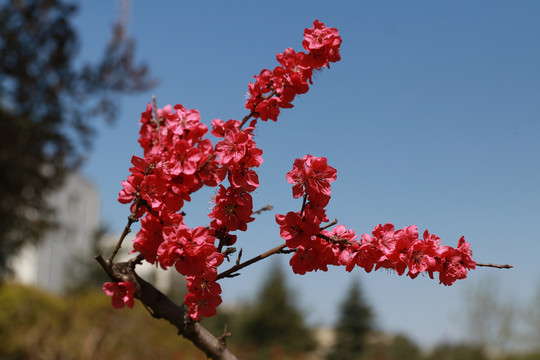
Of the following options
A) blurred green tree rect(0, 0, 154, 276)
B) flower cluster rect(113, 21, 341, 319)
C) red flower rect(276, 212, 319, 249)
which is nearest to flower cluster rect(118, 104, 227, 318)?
flower cluster rect(113, 21, 341, 319)

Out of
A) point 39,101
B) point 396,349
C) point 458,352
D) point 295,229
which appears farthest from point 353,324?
point 295,229

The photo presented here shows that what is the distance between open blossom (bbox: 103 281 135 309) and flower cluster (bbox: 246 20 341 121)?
63cm

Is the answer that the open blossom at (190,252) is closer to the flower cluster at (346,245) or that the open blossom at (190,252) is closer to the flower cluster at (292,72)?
the flower cluster at (346,245)

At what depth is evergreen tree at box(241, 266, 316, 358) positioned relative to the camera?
18.2 metres

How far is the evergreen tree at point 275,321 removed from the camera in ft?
59.8

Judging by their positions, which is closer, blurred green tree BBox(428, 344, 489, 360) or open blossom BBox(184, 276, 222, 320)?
open blossom BBox(184, 276, 222, 320)

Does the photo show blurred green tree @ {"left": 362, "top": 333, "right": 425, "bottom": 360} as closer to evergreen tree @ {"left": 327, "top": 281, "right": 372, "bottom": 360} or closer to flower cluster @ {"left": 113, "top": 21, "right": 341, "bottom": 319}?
evergreen tree @ {"left": 327, "top": 281, "right": 372, "bottom": 360}

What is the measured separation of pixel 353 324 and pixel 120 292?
50.2 ft

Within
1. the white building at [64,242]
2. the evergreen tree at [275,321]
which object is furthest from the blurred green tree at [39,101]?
the white building at [64,242]

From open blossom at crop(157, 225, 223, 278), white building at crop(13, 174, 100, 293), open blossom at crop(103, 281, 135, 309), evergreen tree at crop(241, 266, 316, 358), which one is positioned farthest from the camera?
white building at crop(13, 174, 100, 293)

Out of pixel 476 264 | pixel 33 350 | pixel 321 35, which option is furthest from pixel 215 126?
pixel 33 350

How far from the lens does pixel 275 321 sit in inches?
731

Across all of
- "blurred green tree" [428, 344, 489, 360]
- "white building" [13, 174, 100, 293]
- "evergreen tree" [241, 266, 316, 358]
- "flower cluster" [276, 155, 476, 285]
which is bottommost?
"flower cluster" [276, 155, 476, 285]

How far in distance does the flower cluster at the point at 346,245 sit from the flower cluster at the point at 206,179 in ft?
0.08
